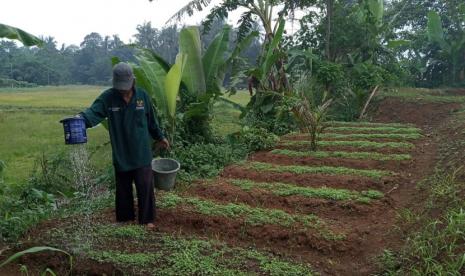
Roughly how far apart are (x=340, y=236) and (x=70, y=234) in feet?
7.60

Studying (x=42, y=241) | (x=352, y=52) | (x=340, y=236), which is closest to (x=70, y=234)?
(x=42, y=241)

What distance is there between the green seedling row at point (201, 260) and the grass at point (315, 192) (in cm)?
141

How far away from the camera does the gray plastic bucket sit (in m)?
5.17

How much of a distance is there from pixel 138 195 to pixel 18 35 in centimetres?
171

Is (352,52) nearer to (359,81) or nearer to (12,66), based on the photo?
(359,81)

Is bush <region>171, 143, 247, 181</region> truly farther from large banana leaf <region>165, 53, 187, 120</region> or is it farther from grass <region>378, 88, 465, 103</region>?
grass <region>378, 88, 465, 103</region>

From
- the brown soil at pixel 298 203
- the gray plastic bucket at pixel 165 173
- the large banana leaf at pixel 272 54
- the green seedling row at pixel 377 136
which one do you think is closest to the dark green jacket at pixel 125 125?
the gray plastic bucket at pixel 165 173

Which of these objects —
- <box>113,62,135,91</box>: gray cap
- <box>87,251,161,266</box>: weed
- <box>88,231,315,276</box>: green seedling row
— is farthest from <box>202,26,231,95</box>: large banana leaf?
<box>87,251,161,266</box>: weed

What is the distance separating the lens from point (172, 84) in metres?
6.46

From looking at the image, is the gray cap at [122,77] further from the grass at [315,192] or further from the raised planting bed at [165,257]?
the grass at [315,192]

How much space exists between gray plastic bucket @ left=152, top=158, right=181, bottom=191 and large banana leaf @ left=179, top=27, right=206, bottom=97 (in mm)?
2210

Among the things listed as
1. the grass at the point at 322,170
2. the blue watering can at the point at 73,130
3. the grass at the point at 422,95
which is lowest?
the grass at the point at 322,170

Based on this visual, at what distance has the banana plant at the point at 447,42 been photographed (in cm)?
1336

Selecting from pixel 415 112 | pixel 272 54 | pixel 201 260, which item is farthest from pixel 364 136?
pixel 201 260
